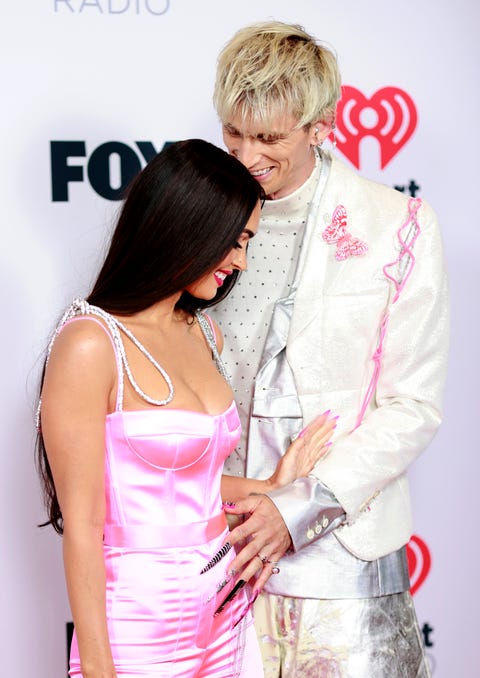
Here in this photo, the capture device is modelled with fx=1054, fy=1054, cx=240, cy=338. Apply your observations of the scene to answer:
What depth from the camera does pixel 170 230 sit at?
1.61 m

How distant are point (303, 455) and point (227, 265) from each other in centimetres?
36

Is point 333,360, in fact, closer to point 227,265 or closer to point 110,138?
point 227,265

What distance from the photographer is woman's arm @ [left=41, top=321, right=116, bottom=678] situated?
147 centimetres

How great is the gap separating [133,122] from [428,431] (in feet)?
3.67

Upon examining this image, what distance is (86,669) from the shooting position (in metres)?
1.49

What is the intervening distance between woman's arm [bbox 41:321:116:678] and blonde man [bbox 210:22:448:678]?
0.41 metres

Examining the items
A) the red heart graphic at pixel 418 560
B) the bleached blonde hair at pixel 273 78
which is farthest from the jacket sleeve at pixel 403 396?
the red heart graphic at pixel 418 560

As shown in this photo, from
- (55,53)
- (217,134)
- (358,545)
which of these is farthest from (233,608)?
(55,53)

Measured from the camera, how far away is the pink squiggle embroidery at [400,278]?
6.07 feet

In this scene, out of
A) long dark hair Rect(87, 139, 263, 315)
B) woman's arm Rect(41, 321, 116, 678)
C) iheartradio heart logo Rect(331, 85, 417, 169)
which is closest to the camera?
woman's arm Rect(41, 321, 116, 678)

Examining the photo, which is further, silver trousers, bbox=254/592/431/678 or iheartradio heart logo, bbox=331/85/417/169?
iheartradio heart logo, bbox=331/85/417/169

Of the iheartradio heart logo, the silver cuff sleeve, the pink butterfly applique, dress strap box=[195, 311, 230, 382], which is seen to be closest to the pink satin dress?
the silver cuff sleeve

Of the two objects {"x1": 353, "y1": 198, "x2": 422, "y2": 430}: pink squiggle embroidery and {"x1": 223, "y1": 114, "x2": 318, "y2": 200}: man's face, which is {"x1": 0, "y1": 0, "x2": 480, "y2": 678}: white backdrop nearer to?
{"x1": 223, "y1": 114, "x2": 318, "y2": 200}: man's face

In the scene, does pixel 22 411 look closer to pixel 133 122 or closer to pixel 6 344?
pixel 6 344
